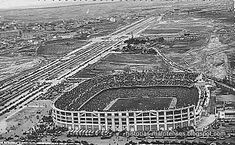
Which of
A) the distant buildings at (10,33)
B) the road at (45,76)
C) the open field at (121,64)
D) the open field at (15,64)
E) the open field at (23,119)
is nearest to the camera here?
the open field at (23,119)

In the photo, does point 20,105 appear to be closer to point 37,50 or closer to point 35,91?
point 35,91

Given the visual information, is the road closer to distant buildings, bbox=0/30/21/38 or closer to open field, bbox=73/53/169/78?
open field, bbox=73/53/169/78

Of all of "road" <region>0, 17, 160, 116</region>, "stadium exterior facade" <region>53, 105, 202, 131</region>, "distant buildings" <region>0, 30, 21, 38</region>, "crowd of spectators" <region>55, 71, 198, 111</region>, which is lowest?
"distant buildings" <region>0, 30, 21, 38</region>

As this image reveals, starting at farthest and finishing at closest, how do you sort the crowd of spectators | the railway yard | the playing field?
1. the railway yard
2. the crowd of spectators
3. the playing field

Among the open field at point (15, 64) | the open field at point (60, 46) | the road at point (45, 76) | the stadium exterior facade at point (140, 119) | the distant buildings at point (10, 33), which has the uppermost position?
the stadium exterior facade at point (140, 119)

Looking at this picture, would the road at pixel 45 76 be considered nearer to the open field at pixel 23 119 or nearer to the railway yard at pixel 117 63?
the railway yard at pixel 117 63

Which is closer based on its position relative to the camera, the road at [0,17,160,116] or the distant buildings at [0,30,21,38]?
the road at [0,17,160,116]

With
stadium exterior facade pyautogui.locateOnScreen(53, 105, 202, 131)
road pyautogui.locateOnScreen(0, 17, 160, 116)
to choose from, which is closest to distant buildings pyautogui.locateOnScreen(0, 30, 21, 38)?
road pyautogui.locateOnScreen(0, 17, 160, 116)

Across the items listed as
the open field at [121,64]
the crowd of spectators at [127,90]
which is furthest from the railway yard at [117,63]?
the crowd of spectators at [127,90]
